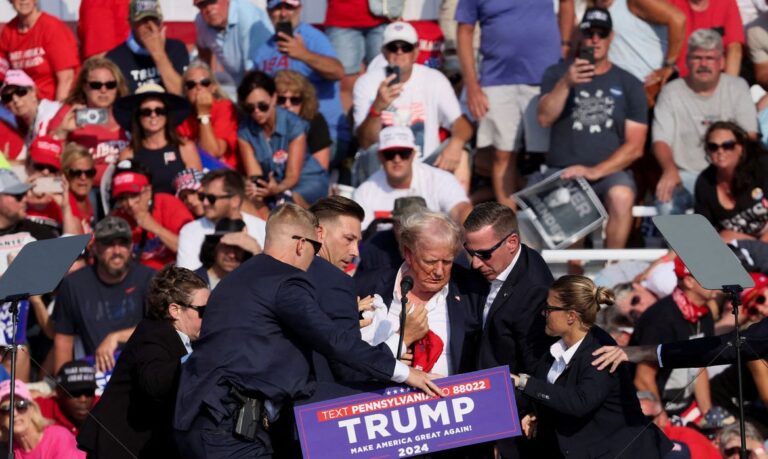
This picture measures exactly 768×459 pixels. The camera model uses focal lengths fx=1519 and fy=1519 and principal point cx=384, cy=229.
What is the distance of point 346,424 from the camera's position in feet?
23.5

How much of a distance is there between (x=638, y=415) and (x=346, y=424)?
1.47m

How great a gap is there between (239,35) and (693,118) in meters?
3.78

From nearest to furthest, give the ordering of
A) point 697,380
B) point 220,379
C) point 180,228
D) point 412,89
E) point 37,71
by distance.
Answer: point 220,379
point 697,380
point 180,228
point 412,89
point 37,71

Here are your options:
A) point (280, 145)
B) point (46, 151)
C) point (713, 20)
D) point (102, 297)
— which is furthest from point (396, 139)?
point (713, 20)

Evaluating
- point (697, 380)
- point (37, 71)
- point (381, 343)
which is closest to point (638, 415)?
point (381, 343)

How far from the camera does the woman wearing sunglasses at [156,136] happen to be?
37.1 feet

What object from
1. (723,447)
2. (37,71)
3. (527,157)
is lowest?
(723,447)

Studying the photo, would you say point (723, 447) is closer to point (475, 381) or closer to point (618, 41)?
point (475, 381)

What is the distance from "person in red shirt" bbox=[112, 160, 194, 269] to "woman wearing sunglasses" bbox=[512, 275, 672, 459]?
402 centimetres

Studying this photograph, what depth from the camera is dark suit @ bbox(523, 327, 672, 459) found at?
736cm

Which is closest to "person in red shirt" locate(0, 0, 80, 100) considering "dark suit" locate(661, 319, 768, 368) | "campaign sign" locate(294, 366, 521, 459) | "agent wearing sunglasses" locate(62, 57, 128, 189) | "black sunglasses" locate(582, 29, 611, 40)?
"agent wearing sunglasses" locate(62, 57, 128, 189)

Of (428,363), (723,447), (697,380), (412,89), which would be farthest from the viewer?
(412,89)

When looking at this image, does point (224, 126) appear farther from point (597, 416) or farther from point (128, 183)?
point (597, 416)

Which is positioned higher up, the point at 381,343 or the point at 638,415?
the point at 381,343
